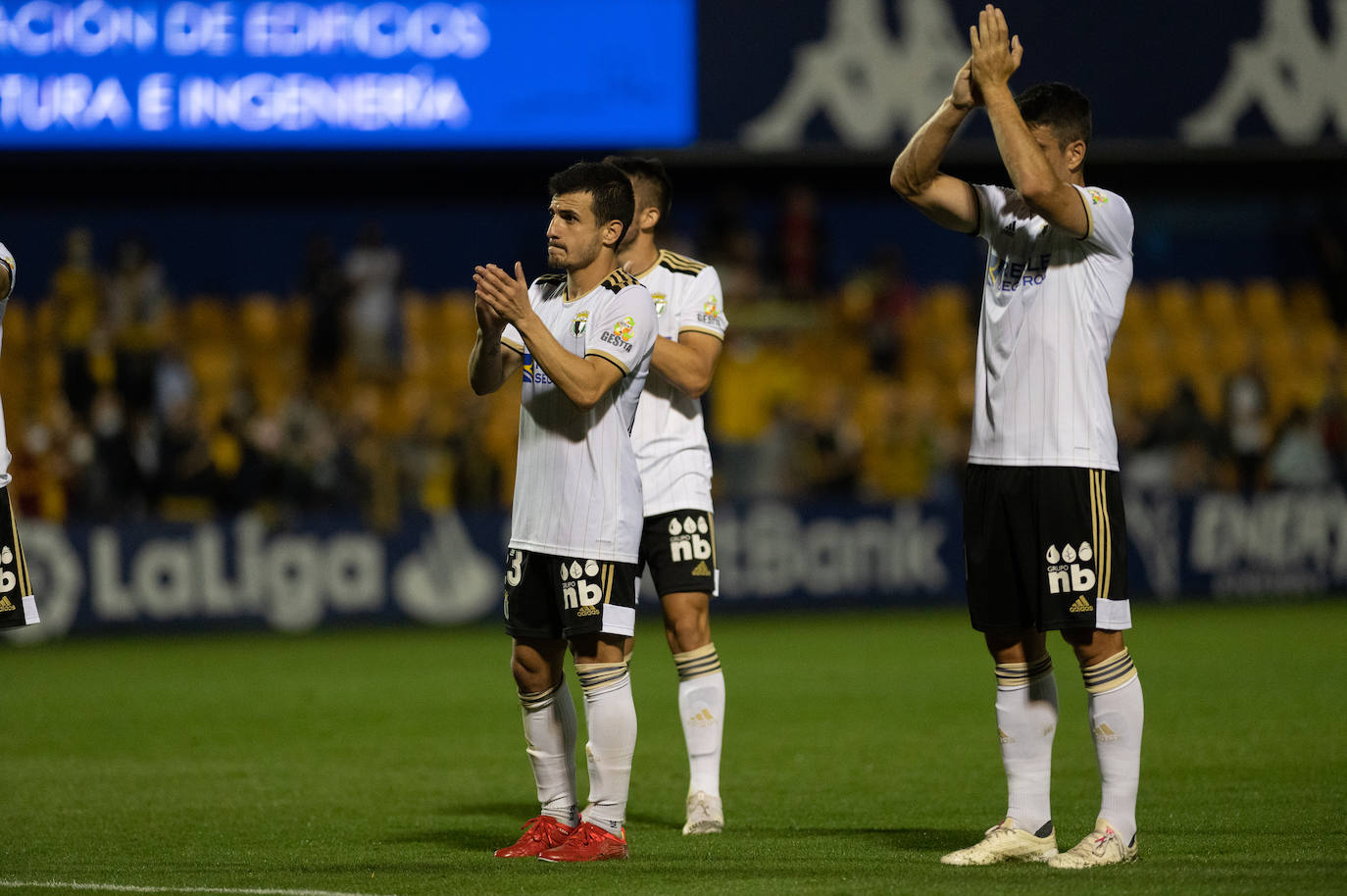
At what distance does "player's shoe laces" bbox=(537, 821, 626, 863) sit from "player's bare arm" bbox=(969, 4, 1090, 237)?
7.70ft

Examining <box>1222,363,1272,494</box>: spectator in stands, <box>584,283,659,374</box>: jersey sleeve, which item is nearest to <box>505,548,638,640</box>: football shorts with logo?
<box>584,283,659,374</box>: jersey sleeve

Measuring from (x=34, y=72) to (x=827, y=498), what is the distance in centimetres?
823

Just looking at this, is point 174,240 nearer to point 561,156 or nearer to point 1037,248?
point 561,156

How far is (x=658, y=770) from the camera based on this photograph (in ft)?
26.3

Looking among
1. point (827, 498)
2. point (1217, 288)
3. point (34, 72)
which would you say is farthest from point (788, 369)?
point (34, 72)

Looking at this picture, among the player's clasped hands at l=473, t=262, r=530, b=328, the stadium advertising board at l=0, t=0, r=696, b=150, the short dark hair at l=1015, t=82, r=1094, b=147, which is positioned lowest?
the player's clasped hands at l=473, t=262, r=530, b=328

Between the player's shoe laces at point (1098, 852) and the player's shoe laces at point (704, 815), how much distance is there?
55.4 inches

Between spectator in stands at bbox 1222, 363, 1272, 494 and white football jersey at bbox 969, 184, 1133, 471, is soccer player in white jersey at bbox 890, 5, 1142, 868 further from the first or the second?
spectator in stands at bbox 1222, 363, 1272, 494

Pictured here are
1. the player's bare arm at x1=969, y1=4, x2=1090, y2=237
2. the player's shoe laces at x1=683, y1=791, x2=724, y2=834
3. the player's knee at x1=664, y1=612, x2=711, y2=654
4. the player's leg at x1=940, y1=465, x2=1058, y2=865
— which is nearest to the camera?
the player's bare arm at x1=969, y1=4, x2=1090, y2=237

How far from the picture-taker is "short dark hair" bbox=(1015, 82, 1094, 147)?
536 centimetres

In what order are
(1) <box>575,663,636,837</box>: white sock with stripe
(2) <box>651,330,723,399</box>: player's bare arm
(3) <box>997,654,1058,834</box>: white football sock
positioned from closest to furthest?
(3) <box>997,654,1058,834</box>: white football sock
(1) <box>575,663,636,837</box>: white sock with stripe
(2) <box>651,330,723,399</box>: player's bare arm

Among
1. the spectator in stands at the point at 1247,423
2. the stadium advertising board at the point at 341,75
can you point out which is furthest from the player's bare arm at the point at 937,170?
the spectator in stands at the point at 1247,423

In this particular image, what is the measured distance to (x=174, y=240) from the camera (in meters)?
19.7

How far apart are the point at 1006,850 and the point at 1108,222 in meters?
1.92
